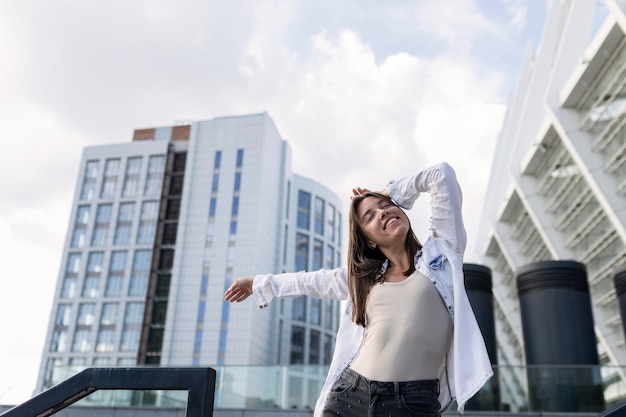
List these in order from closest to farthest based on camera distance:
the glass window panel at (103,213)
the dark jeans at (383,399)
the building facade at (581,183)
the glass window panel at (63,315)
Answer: the dark jeans at (383,399) < the building facade at (581,183) < the glass window panel at (63,315) < the glass window panel at (103,213)

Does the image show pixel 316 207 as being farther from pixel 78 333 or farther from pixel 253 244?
pixel 78 333

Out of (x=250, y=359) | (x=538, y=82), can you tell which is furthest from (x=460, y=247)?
(x=250, y=359)

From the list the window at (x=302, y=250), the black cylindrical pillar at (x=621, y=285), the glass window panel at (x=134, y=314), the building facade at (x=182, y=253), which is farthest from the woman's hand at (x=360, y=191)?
the window at (x=302, y=250)

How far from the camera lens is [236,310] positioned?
4900 cm

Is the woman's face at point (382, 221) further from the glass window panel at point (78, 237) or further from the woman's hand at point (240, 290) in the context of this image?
the glass window panel at point (78, 237)

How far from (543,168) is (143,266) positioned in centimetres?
4031

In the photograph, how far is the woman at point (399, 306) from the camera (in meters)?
1.97

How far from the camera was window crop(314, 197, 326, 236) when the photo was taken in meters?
65.0

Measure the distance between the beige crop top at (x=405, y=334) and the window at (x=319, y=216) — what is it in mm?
62416

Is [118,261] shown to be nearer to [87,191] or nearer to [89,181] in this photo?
[87,191]

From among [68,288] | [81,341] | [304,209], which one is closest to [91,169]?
[68,288]

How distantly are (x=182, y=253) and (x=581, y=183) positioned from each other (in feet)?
126

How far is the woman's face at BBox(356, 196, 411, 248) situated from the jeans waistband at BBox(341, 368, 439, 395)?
0.56 meters

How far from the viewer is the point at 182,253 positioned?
52062 mm
